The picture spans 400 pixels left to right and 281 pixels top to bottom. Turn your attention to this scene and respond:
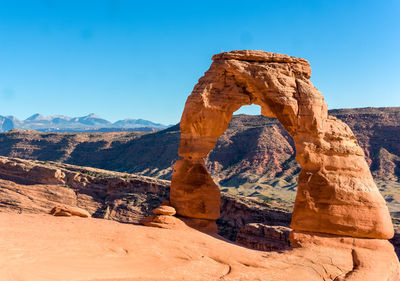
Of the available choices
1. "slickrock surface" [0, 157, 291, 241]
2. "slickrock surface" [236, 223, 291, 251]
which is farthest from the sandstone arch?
"slickrock surface" [0, 157, 291, 241]

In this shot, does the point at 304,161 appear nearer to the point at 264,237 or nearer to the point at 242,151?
the point at 264,237

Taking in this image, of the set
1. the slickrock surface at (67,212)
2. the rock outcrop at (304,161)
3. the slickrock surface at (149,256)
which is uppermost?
the rock outcrop at (304,161)

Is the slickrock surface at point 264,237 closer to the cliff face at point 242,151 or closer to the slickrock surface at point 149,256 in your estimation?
the slickrock surface at point 149,256

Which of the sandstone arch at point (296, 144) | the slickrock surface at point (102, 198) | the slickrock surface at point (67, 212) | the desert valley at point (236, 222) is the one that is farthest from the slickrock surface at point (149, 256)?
the slickrock surface at point (102, 198)

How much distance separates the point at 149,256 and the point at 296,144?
7189mm

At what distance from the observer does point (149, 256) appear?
33.4ft

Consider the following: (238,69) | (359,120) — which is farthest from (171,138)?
(238,69)

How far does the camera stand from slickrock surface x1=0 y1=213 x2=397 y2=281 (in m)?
8.58

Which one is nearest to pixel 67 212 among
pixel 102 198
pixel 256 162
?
pixel 102 198

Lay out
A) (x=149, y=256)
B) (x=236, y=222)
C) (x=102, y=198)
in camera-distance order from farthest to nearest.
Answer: (x=102, y=198), (x=236, y=222), (x=149, y=256)

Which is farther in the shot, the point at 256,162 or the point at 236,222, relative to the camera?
the point at 256,162

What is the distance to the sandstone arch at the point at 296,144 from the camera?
42.6ft

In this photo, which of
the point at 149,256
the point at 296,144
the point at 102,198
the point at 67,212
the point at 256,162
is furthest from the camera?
the point at 256,162

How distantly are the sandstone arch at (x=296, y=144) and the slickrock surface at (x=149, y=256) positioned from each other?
0.97m
